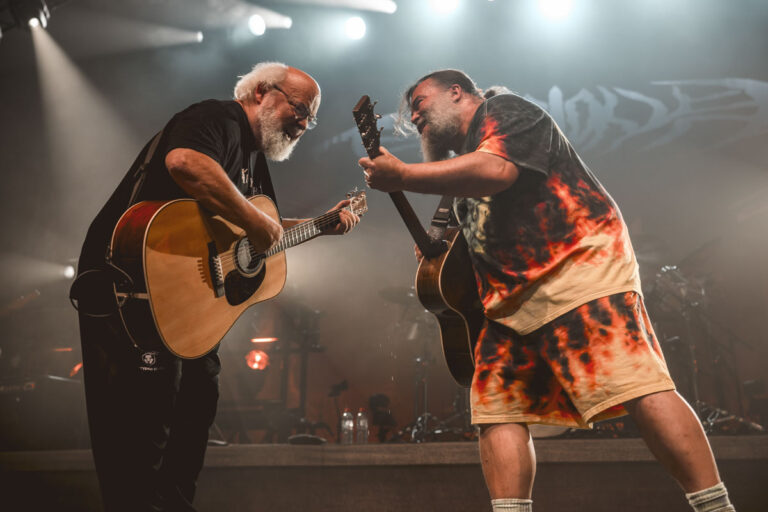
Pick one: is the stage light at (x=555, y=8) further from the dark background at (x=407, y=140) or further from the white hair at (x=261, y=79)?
the white hair at (x=261, y=79)

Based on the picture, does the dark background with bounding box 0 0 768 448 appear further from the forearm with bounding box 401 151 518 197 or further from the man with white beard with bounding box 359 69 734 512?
the forearm with bounding box 401 151 518 197

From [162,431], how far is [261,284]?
2.74 feet

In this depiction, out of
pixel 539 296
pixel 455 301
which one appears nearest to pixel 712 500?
pixel 539 296

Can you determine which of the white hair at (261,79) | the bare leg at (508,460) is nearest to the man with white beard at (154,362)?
the white hair at (261,79)

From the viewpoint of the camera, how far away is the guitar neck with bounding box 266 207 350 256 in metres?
2.78

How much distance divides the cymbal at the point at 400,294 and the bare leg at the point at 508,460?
5032 mm

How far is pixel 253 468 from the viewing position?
141 inches

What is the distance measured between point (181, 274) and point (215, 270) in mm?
196

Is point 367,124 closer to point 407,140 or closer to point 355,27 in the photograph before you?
point 355,27

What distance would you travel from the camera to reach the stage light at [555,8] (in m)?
6.80

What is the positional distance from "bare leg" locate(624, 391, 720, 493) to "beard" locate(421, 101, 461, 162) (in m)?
1.34

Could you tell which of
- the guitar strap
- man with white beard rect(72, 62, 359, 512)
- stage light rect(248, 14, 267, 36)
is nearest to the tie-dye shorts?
the guitar strap

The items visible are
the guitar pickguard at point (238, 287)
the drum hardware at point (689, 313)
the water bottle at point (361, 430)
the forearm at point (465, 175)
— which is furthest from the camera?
the water bottle at point (361, 430)

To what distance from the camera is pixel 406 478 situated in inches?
132
